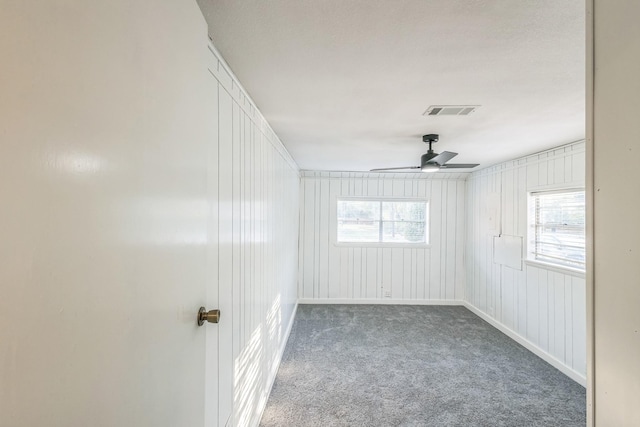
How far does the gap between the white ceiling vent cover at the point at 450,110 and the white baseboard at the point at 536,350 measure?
9.12 ft

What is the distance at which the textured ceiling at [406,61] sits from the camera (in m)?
1.03

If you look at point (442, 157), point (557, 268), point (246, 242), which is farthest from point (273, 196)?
point (557, 268)

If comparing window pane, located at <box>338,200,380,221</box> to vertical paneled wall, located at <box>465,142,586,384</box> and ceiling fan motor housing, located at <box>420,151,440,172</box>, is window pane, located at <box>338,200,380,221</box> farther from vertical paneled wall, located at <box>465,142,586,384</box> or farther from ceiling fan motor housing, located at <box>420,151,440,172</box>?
ceiling fan motor housing, located at <box>420,151,440,172</box>

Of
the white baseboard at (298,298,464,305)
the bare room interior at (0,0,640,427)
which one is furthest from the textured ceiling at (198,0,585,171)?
the white baseboard at (298,298,464,305)

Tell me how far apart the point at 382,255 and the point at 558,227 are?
257 centimetres

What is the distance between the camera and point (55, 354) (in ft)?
1.24

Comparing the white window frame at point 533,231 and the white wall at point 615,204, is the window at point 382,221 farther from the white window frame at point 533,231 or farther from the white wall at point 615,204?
the white wall at point 615,204

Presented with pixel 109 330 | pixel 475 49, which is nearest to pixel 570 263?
pixel 475 49

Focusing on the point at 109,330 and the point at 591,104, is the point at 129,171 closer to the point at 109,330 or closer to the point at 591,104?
the point at 109,330

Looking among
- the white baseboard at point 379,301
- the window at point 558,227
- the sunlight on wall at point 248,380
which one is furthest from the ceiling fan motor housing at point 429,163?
the white baseboard at point 379,301

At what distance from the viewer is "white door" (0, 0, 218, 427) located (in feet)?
1.10

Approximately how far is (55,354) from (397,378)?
9.84 ft

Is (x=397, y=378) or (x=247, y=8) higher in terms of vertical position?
(x=247, y=8)

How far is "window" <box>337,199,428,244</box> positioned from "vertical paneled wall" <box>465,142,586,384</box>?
85 cm
